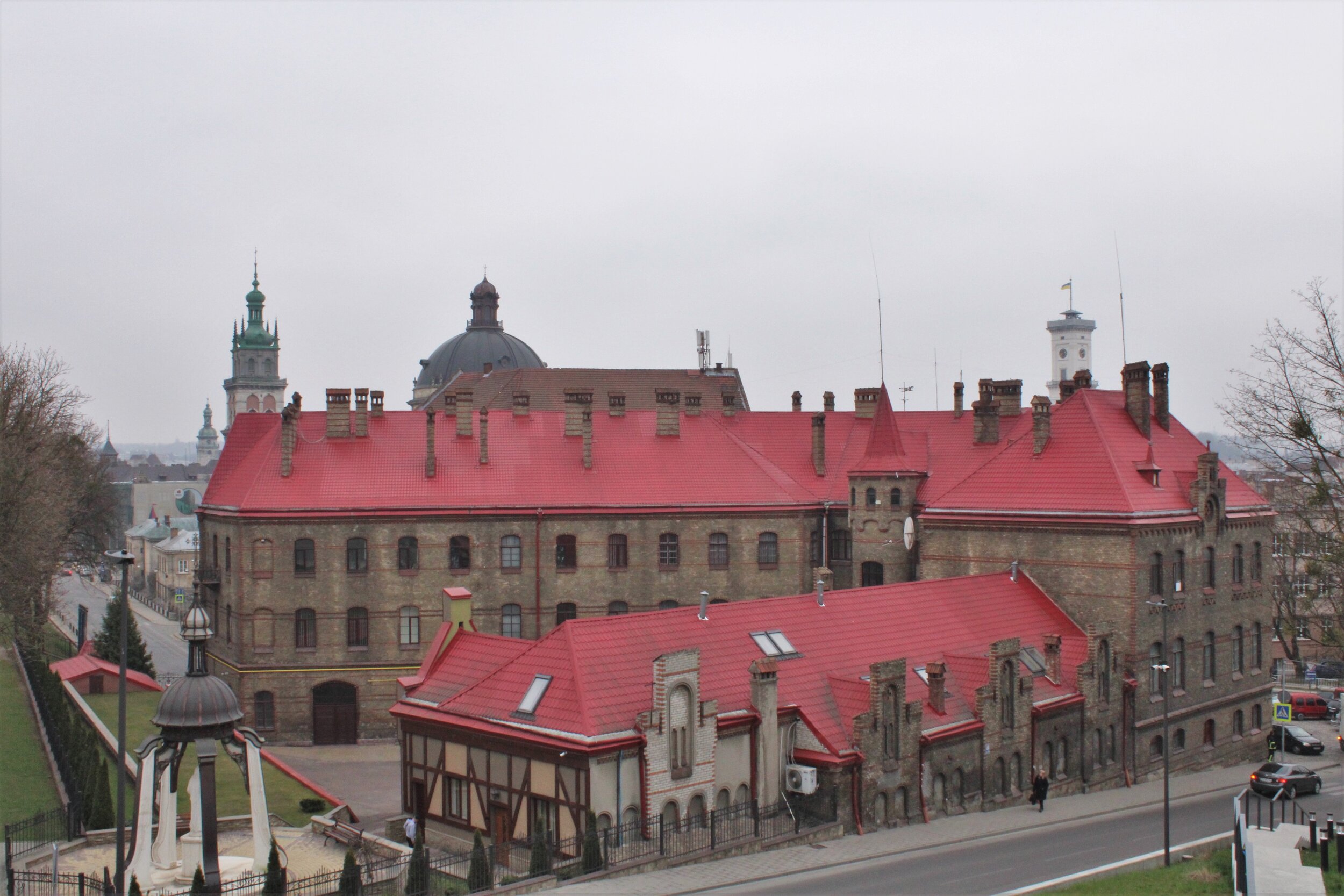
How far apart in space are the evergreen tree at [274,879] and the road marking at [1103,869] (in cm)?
1528

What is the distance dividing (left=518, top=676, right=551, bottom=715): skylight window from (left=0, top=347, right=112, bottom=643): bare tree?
78.4 feet

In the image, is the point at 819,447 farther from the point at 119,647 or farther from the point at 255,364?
the point at 255,364

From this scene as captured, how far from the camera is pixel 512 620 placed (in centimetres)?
4834

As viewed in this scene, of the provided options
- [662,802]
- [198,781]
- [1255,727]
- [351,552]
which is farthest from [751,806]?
[1255,727]

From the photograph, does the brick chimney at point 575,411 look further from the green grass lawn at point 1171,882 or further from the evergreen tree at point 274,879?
the green grass lawn at point 1171,882

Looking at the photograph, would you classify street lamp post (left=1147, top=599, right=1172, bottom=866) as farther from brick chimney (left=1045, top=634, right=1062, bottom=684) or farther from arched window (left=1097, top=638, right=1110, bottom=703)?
brick chimney (left=1045, top=634, right=1062, bottom=684)

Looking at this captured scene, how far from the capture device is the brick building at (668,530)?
4338cm

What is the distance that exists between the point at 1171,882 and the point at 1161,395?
2593 centimetres

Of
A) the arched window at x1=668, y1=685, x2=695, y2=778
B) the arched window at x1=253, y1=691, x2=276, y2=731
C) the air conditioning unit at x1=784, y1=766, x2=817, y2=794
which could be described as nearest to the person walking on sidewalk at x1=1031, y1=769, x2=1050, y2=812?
the air conditioning unit at x1=784, y1=766, x2=817, y2=794

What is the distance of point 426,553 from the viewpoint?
4722 cm

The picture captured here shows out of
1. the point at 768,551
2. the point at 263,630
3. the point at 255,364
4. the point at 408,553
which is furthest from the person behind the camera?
the point at 255,364

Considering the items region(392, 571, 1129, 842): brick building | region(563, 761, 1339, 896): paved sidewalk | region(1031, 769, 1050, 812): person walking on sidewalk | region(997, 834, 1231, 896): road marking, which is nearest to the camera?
region(563, 761, 1339, 896): paved sidewalk

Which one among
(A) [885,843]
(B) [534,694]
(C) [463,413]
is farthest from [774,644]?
(C) [463,413]

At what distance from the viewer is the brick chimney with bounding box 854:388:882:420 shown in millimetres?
56312
